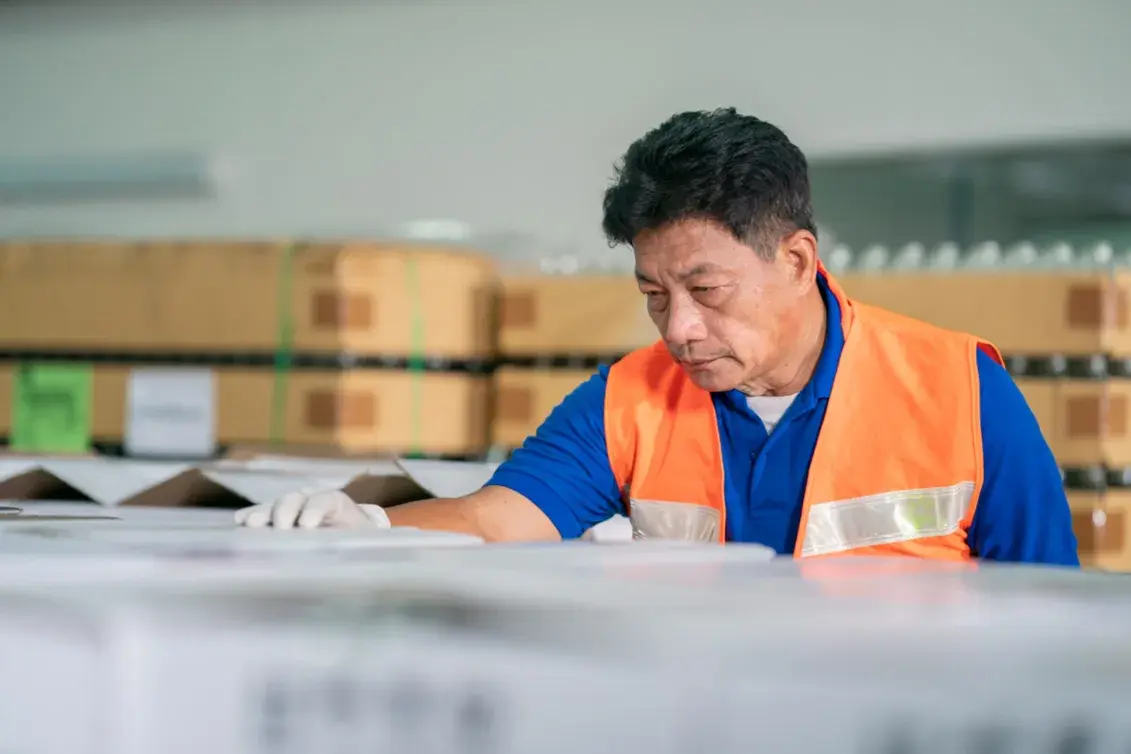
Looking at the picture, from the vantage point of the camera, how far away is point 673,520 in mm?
1748

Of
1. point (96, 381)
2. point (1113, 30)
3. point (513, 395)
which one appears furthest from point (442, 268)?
point (1113, 30)

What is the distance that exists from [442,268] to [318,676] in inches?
116

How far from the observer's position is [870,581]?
0.67 metres

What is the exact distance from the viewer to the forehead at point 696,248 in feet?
5.23

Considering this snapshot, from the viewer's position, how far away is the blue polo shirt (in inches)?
60.8

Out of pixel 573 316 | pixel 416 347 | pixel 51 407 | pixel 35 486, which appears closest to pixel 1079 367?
pixel 573 316

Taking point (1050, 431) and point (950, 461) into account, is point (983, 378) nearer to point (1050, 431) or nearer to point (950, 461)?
point (950, 461)

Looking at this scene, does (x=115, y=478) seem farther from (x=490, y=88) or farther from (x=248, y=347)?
(x=490, y=88)

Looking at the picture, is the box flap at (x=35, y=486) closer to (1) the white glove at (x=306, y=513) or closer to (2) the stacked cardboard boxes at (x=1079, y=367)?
(1) the white glove at (x=306, y=513)

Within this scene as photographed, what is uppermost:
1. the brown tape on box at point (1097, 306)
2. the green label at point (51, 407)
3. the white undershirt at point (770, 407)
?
the brown tape on box at point (1097, 306)

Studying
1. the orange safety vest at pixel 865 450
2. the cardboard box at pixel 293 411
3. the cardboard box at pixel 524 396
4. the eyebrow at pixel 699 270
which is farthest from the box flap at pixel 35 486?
the cardboard box at pixel 524 396

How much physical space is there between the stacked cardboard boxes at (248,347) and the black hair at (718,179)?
180 cm

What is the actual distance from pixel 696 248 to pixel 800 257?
0.19 m

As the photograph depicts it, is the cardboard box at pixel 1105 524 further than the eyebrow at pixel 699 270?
Yes
